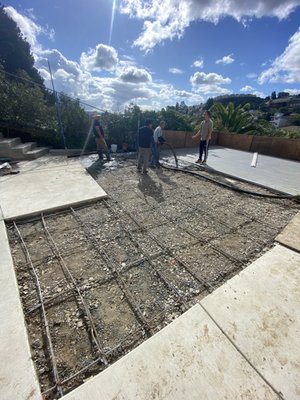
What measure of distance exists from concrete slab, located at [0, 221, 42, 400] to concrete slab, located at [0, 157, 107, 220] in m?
1.59

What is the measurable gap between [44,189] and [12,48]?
17204mm

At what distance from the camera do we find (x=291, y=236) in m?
2.54

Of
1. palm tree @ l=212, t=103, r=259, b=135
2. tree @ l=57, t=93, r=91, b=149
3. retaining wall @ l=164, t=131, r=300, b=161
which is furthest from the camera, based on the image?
palm tree @ l=212, t=103, r=259, b=135

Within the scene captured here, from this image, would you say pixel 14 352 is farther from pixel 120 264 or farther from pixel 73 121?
pixel 73 121

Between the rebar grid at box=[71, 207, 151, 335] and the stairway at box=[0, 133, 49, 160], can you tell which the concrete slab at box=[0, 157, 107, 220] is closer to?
the stairway at box=[0, 133, 49, 160]

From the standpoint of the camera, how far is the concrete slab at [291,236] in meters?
2.37

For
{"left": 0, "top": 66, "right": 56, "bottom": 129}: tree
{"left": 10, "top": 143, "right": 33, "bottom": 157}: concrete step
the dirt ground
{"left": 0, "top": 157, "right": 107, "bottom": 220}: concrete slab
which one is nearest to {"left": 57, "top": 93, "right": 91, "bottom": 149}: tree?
{"left": 0, "top": 66, "right": 56, "bottom": 129}: tree

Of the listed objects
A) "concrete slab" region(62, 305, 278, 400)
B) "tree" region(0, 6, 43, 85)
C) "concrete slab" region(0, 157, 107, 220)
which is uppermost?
"tree" region(0, 6, 43, 85)

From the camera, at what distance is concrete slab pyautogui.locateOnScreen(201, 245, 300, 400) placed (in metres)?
1.20

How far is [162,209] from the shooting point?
3.38 m

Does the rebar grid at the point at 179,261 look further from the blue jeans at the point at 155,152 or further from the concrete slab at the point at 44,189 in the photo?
the blue jeans at the point at 155,152

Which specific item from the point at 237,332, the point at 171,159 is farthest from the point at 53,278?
the point at 171,159

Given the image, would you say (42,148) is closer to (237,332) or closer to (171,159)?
(171,159)

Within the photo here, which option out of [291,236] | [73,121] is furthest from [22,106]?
[291,236]
